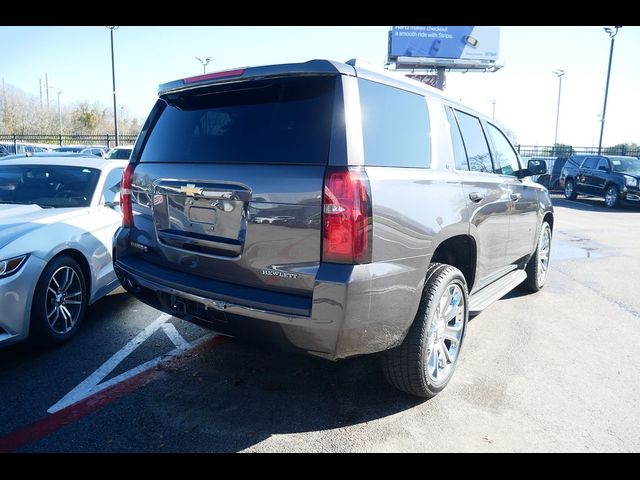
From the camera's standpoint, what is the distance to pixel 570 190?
19.2m

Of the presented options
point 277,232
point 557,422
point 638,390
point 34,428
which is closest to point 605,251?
point 638,390

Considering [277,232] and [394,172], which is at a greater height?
[394,172]

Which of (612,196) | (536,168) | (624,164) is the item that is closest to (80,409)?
(536,168)

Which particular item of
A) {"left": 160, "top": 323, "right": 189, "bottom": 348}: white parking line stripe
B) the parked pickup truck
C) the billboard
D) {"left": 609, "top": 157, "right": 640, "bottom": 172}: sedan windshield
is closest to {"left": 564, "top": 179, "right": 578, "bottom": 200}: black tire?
the parked pickup truck

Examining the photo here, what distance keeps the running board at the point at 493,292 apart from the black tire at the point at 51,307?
3239 mm

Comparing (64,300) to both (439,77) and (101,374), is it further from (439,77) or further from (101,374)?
(439,77)

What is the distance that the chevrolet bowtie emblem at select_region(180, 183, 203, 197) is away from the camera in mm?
2705

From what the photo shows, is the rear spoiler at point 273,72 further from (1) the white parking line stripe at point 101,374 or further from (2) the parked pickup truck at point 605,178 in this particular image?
(2) the parked pickup truck at point 605,178

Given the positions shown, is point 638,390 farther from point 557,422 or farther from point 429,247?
point 429,247

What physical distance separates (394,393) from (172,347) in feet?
6.04

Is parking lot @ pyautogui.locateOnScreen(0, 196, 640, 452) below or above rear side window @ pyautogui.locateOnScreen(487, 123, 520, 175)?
below

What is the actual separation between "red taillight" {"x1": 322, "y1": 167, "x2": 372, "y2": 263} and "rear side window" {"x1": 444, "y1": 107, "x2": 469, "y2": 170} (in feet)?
4.41

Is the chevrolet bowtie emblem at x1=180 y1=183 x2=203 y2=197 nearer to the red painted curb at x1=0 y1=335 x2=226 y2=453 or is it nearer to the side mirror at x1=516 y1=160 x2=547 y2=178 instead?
the red painted curb at x1=0 y1=335 x2=226 y2=453
